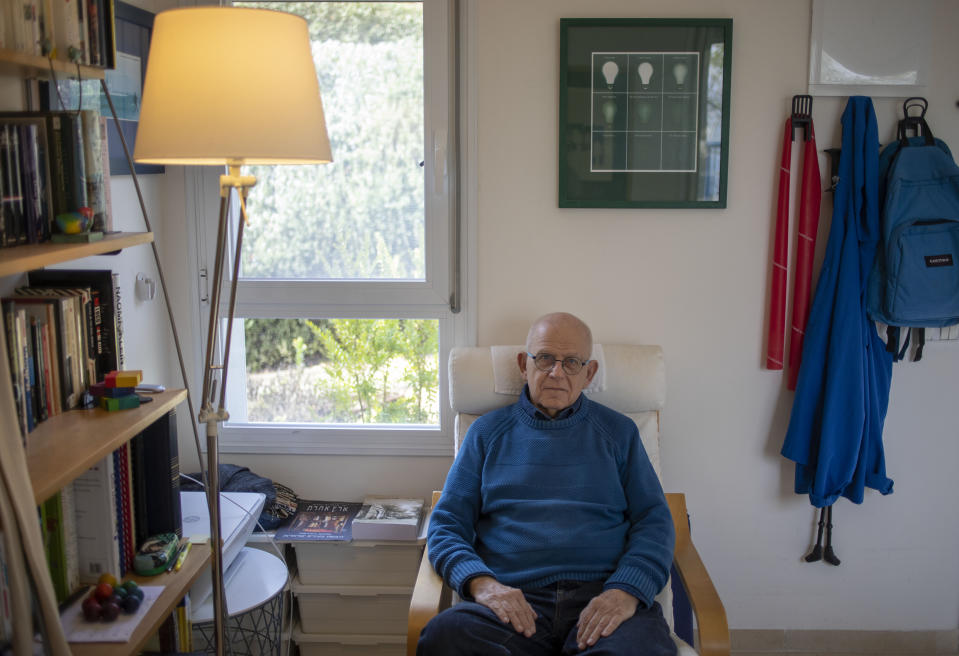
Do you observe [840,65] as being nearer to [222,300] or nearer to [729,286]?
[729,286]

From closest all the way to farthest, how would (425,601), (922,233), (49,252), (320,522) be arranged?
1. (49,252)
2. (425,601)
3. (922,233)
4. (320,522)

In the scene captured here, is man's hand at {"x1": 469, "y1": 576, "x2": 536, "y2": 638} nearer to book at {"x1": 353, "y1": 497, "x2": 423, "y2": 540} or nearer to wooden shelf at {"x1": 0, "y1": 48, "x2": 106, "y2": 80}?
book at {"x1": 353, "y1": 497, "x2": 423, "y2": 540}

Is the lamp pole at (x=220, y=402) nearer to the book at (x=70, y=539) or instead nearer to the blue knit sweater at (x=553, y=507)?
the book at (x=70, y=539)

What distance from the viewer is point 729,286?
268 centimetres

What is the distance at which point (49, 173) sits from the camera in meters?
1.61

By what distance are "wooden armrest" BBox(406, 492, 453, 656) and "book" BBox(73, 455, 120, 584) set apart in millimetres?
678

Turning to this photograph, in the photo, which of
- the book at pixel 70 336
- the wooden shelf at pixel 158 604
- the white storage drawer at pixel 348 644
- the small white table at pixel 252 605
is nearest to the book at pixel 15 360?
the book at pixel 70 336

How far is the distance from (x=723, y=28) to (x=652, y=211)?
0.59 m

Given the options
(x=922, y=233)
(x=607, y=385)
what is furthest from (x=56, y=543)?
(x=922, y=233)

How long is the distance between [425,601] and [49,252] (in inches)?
45.5

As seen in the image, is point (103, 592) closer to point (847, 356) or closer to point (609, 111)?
point (609, 111)

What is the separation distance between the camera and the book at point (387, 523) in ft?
8.45

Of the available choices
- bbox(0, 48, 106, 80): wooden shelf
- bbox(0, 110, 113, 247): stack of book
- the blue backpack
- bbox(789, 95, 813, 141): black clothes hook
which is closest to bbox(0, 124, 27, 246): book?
bbox(0, 110, 113, 247): stack of book

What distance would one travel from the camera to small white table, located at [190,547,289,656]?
2225mm
